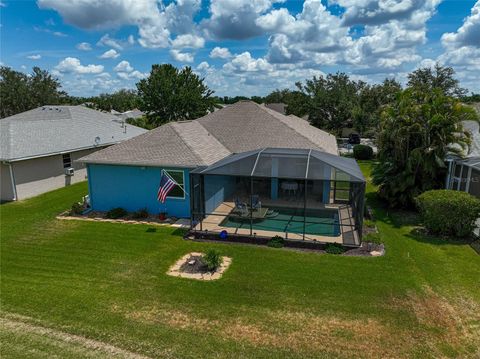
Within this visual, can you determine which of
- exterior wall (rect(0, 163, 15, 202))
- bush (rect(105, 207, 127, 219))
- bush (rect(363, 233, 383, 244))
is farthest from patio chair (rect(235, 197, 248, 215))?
exterior wall (rect(0, 163, 15, 202))

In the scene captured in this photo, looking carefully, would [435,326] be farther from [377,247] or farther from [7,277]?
[7,277]

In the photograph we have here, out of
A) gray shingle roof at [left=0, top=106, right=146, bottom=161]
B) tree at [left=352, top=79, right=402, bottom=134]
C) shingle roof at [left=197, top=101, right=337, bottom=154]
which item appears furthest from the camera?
tree at [left=352, top=79, right=402, bottom=134]

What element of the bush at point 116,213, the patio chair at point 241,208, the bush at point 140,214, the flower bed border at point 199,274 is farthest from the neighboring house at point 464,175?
the bush at point 116,213

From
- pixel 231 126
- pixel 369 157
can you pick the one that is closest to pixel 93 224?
pixel 231 126

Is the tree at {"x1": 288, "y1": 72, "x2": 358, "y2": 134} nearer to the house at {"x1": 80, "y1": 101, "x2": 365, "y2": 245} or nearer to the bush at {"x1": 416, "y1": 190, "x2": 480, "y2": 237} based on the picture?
the house at {"x1": 80, "y1": 101, "x2": 365, "y2": 245}

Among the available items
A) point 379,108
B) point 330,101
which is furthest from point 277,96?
point 379,108

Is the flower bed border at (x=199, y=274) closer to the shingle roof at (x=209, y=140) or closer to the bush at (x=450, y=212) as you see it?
the shingle roof at (x=209, y=140)
